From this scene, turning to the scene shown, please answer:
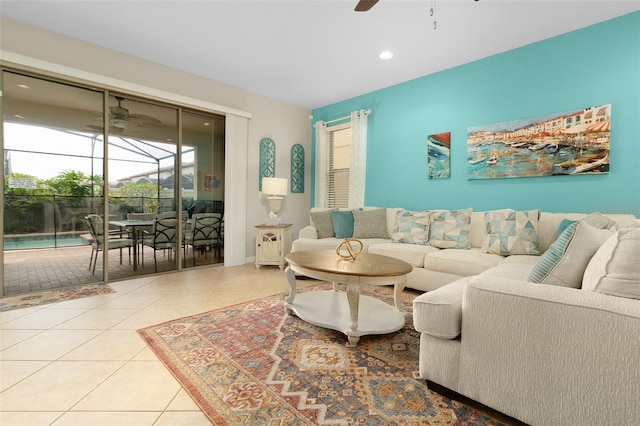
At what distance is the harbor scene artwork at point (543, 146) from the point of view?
2818mm

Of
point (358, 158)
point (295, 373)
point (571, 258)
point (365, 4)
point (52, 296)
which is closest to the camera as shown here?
point (571, 258)

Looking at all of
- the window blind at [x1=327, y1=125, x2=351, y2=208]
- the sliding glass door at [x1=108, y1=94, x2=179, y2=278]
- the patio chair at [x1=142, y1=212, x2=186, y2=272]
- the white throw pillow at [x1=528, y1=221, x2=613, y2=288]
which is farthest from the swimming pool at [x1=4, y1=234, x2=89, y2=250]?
the white throw pillow at [x1=528, y1=221, x2=613, y2=288]

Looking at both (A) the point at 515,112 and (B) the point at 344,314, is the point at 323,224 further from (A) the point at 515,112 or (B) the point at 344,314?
(A) the point at 515,112

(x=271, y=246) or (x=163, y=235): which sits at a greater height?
(x=163, y=235)

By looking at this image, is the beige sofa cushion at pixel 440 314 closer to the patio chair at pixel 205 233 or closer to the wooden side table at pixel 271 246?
the wooden side table at pixel 271 246

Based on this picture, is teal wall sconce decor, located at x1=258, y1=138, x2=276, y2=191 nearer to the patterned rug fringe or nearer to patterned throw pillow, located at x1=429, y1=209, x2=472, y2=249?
the patterned rug fringe

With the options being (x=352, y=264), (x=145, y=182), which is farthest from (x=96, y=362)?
(x=145, y=182)

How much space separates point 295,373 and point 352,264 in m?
0.87

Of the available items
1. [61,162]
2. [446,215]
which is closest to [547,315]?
[446,215]

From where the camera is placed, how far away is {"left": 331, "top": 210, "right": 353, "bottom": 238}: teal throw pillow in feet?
13.5

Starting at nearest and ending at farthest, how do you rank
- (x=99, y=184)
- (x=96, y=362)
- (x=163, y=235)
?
(x=96, y=362) < (x=99, y=184) < (x=163, y=235)

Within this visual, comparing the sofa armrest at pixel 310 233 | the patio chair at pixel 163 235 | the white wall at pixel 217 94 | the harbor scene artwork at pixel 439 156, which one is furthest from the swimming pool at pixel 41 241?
the harbor scene artwork at pixel 439 156

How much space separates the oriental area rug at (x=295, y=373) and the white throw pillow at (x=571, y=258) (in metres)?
0.69

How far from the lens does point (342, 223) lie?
13.6 ft
